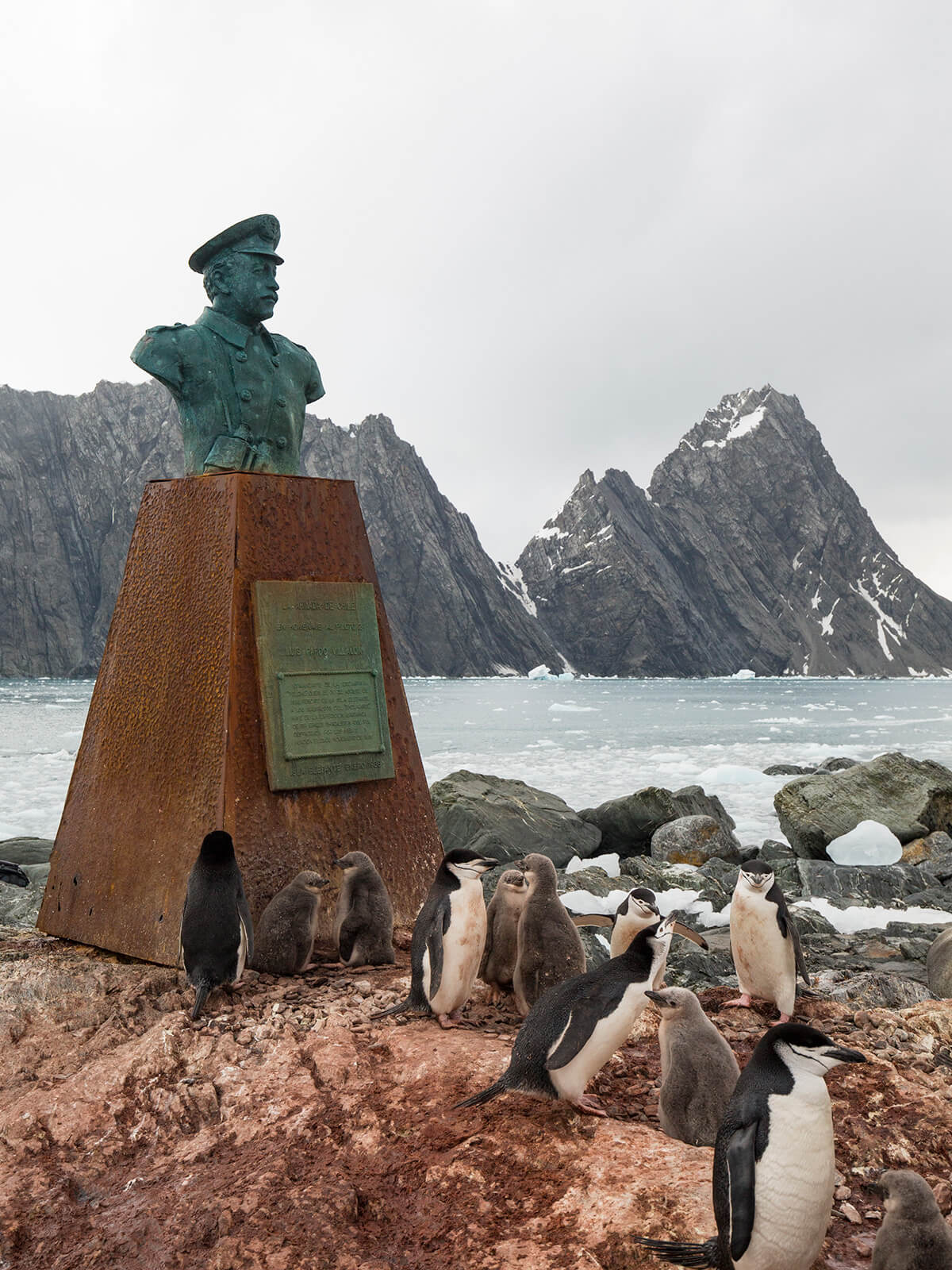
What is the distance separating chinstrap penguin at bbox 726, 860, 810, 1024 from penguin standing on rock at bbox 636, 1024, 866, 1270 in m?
2.33

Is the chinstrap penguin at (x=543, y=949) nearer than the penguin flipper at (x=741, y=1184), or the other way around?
the penguin flipper at (x=741, y=1184)

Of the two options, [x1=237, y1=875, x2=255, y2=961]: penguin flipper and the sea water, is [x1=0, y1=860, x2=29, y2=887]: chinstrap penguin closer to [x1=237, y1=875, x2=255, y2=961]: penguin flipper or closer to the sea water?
[x1=237, y1=875, x2=255, y2=961]: penguin flipper

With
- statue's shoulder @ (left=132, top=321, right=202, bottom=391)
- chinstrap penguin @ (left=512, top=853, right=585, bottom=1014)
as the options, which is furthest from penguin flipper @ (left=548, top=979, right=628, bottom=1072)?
statue's shoulder @ (left=132, top=321, right=202, bottom=391)

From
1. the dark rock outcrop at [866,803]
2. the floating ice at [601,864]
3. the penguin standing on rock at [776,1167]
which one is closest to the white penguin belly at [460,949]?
the penguin standing on rock at [776,1167]

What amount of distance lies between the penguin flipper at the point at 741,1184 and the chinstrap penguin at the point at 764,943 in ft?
8.11

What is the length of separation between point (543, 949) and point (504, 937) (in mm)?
454

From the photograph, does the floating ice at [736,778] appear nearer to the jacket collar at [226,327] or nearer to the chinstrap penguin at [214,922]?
the jacket collar at [226,327]

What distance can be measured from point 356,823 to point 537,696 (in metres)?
78.2

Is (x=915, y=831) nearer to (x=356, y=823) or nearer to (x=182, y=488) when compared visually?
(x=356, y=823)

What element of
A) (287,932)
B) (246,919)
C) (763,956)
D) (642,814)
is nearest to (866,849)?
(642,814)

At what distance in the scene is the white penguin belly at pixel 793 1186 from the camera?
2613 mm

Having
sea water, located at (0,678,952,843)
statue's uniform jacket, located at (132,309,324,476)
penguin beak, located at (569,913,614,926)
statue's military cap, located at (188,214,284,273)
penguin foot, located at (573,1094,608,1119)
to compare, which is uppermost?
statue's military cap, located at (188,214,284,273)

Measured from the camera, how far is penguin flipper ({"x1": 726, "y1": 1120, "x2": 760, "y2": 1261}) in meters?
2.57

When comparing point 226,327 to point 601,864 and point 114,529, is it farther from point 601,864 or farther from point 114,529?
point 114,529
